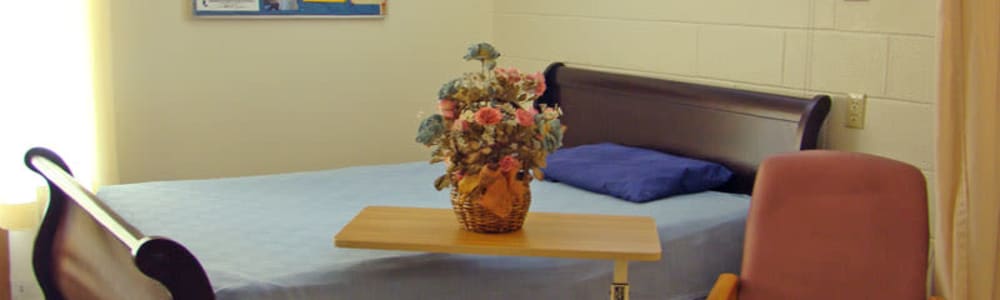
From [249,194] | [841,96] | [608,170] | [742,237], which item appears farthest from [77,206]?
[841,96]

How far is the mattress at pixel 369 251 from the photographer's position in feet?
8.86

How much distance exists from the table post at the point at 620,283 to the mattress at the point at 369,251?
1.11 feet

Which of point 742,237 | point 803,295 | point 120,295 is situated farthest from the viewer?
point 742,237

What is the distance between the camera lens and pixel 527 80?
271 cm

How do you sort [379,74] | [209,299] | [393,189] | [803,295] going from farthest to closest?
1. [379,74]
2. [393,189]
3. [803,295]
4. [209,299]

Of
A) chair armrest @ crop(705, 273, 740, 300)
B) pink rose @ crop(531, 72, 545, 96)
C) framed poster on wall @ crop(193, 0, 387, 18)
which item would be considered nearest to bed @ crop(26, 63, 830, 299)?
chair armrest @ crop(705, 273, 740, 300)

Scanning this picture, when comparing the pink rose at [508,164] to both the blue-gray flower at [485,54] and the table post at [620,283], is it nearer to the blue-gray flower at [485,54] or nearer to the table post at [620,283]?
the blue-gray flower at [485,54]

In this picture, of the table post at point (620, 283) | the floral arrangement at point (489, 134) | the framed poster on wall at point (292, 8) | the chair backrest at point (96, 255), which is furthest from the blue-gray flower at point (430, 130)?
the framed poster on wall at point (292, 8)

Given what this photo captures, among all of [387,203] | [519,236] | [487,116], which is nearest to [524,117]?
[487,116]

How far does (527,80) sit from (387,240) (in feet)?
1.74

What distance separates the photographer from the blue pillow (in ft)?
11.7

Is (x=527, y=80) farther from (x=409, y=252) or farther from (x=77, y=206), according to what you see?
(x=77, y=206)

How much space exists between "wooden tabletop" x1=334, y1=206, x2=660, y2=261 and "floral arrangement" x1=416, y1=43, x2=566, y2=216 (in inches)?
4.4

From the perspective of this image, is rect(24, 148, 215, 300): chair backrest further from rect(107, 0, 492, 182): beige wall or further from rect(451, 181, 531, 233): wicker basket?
rect(107, 0, 492, 182): beige wall
